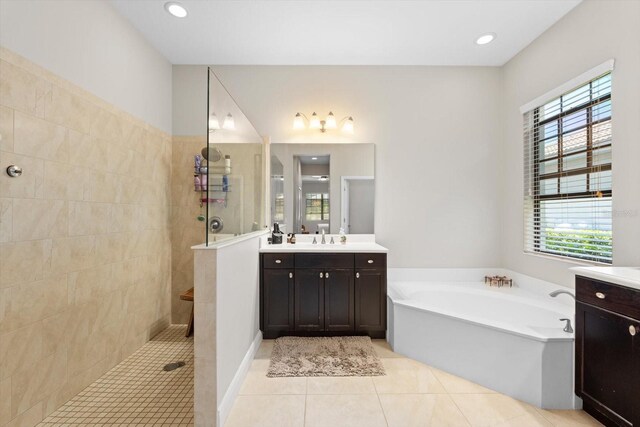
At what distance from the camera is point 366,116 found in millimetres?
3322

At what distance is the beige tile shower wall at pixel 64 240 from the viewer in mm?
1569

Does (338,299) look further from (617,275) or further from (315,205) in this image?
(617,275)

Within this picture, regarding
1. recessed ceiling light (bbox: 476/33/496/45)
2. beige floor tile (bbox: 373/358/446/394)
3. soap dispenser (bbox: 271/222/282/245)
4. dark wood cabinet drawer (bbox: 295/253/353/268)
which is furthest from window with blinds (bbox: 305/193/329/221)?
recessed ceiling light (bbox: 476/33/496/45)

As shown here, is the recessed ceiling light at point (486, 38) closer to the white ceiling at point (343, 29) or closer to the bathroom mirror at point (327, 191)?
the white ceiling at point (343, 29)

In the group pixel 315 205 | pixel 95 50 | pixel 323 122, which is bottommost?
pixel 315 205

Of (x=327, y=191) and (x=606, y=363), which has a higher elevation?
(x=327, y=191)

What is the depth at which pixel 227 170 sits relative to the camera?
1.91 metres

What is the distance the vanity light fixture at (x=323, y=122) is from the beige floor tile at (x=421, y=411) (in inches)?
99.6

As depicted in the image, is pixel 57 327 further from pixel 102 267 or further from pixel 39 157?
pixel 39 157

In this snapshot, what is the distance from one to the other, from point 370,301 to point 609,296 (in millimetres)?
1640

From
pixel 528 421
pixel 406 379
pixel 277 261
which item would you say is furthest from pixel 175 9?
pixel 528 421

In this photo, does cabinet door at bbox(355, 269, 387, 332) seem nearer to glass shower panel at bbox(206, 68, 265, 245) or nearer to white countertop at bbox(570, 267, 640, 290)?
glass shower panel at bbox(206, 68, 265, 245)

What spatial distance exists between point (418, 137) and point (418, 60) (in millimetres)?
801

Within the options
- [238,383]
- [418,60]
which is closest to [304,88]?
[418,60]
